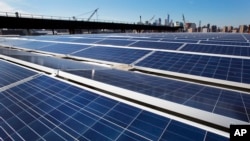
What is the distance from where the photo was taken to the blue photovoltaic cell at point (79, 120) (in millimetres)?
4203

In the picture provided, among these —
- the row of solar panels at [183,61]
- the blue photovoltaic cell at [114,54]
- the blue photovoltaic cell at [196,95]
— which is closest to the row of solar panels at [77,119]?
the blue photovoltaic cell at [196,95]

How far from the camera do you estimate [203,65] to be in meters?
11.3

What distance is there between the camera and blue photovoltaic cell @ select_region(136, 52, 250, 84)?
9.92 metres

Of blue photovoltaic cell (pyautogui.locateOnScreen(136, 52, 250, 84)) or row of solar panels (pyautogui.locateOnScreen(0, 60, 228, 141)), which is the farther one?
blue photovoltaic cell (pyautogui.locateOnScreen(136, 52, 250, 84))

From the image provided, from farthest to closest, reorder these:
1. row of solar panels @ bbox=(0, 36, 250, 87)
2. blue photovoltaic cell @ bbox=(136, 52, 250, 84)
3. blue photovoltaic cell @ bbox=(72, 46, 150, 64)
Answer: blue photovoltaic cell @ bbox=(72, 46, 150, 64) → row of solar panels @ bbox=(0, 36, 250, 87) → blue photovoltaic cell @ bbox=(136, 52, 250, 84)

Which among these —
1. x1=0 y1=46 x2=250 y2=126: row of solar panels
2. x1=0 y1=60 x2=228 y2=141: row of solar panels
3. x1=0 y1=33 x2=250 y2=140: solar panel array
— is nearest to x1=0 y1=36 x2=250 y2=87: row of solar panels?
x1=0 y1=33 x2=250 y2=140: solar panel array

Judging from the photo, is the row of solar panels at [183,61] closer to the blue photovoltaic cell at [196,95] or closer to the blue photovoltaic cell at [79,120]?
the blue photovoltaic cell at [196,95]

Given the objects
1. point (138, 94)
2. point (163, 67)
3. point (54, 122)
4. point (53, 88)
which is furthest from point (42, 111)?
point (163, 67)

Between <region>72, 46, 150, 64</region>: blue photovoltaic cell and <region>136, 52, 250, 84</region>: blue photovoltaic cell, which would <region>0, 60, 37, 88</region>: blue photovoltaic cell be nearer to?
<region>72, 46, 150, 64</region>: blue photovoltaic cell

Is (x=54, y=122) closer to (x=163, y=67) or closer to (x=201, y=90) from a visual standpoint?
(x=201, y=90)

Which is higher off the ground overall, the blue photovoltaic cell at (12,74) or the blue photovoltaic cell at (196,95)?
the blue photovoltaic cell at (12,74)

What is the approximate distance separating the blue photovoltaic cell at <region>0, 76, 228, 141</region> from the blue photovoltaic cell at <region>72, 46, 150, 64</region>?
763cm

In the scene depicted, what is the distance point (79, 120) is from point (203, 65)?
867 centimetres

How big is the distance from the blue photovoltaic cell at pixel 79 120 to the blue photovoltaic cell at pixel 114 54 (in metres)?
7.63
